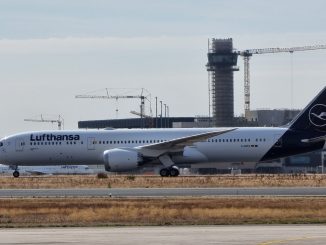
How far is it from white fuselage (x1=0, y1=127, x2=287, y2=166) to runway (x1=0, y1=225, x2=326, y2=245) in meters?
40.8

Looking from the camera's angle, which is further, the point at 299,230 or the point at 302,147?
the point at 302,147

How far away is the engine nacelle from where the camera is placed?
66.4m

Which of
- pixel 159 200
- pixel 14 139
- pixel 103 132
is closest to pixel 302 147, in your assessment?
pixel 103 132

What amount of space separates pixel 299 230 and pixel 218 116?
163294 mm

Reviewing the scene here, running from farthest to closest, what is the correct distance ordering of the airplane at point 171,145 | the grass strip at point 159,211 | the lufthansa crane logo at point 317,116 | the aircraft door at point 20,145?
the aircraft door at point 20,145 → the lufthansa crane logo at point 317,116 → the airplane at point 171,145 → the grass strip at point 159,211

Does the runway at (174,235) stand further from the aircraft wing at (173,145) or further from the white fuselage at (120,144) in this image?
the white fuselage at (120,144)

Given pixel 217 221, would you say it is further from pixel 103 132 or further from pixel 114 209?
pixel 103 132

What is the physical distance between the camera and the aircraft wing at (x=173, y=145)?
6694cm

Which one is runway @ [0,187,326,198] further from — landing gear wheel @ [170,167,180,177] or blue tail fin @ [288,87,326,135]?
blue tail fin @ [288,87,326,135]

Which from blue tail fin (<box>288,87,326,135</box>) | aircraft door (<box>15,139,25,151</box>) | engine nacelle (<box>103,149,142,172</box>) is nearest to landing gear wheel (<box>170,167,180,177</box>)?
engine nacelle (<box>103,149,142,172</box>)

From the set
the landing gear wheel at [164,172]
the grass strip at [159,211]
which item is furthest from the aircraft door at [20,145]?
the grass strip at [159,211]

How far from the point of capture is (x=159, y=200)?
39.7 meters

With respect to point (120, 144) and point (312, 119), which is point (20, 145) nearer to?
point (120, 144)

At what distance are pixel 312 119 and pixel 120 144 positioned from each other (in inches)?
551
